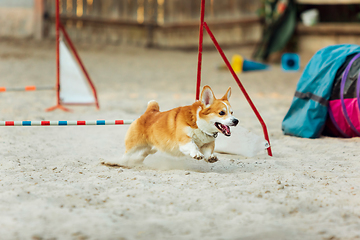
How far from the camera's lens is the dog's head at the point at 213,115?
2973 mm

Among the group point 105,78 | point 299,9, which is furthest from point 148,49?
point 299,9

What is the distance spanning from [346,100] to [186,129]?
2078 mm

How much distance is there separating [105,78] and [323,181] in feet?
23.2

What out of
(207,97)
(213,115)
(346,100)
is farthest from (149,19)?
(213,115)

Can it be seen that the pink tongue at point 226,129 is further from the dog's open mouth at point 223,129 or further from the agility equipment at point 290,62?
the agility equipment at point 290,62

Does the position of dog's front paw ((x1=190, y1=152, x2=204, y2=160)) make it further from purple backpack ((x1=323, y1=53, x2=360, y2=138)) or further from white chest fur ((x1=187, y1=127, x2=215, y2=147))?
purple backpack ((x1=323, y1=53, x2=360, y2=138))

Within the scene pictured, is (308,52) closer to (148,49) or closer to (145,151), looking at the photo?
(148,49)

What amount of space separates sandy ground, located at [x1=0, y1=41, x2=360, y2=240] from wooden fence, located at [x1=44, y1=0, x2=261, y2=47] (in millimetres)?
6257

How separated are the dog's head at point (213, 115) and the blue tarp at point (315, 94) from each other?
67.5 inches

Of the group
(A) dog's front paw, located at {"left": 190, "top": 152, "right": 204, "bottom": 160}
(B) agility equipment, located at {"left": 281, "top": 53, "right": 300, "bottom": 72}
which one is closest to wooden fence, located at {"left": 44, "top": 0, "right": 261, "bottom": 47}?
(B) agility equipment, located at {"left": 281, "top": 53, "right": 300, "bottom": 72}

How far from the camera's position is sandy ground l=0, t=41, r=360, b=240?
6.88 ft

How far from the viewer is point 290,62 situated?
388 inches

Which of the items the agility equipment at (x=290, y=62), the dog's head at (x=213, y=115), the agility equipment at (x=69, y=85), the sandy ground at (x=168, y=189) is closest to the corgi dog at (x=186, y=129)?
the dog's head at (x=213, y=115)

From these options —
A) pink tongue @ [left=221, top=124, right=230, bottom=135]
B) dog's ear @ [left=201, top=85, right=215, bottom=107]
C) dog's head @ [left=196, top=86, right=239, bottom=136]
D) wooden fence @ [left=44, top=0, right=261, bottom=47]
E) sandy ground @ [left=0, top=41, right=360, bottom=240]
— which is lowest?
sandy ground @ [left=0, top=41, right=360, bottom=240]
